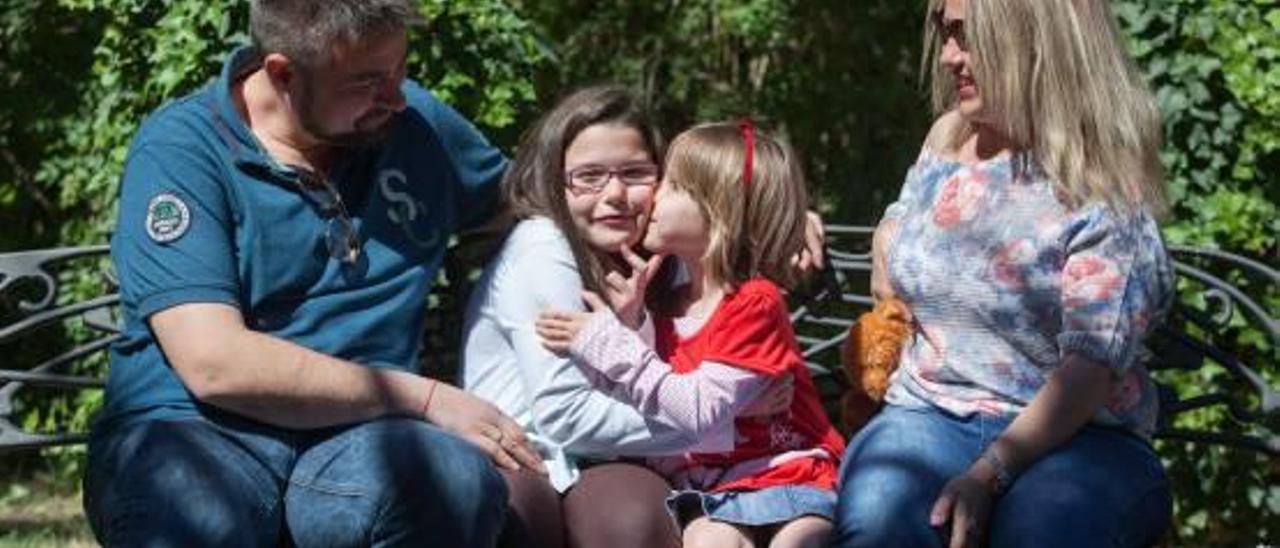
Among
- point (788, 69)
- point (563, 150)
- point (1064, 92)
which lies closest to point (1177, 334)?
point (1064, 92)

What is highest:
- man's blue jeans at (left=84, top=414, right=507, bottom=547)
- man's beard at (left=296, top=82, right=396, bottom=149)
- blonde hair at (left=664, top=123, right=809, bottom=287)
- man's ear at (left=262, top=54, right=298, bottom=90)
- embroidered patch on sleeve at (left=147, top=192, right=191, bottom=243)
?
man's ear at (left=262, top=54, right=298, bottom=90)

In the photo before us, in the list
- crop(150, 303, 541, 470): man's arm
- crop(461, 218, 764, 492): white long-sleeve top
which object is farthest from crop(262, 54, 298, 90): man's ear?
crop(461, 218, 764, 492): white long-sleeve top

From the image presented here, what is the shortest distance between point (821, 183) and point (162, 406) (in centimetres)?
378

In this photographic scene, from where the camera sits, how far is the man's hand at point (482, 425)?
13.7 ft

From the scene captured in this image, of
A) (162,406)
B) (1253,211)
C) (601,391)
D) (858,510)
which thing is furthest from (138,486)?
(1253,211)

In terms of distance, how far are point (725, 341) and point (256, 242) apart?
855mm

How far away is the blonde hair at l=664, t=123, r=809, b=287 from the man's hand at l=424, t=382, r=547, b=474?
498 millimetres

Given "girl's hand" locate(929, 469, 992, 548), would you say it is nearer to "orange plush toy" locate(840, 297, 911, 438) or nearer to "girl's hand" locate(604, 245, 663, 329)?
"orange plush toy" locate(840, 297, 911, 438)

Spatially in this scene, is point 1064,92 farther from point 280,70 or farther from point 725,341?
point 280,70

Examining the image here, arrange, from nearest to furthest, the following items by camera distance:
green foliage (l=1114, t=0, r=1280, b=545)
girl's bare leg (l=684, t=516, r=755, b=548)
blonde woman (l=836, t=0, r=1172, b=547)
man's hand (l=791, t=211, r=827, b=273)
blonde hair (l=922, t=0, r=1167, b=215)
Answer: blonde woman (l=836, t=0, r=1172, b=547) < blonde hair (l=922, t=0, r=1167, b=215) < girl's bare leg (l=684, t=516, r=755, b=548) < man's hand (l=791, t=211, r=827, b=273) < green foliage (l=1114, t=0, r=1280, b=545)

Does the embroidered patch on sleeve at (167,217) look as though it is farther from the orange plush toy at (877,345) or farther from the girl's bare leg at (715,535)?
the orange plush toy at (877,345)

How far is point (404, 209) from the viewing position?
14.3 ft

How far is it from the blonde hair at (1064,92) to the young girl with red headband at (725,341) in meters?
→ 0.49

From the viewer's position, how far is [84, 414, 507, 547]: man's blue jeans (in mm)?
3902
